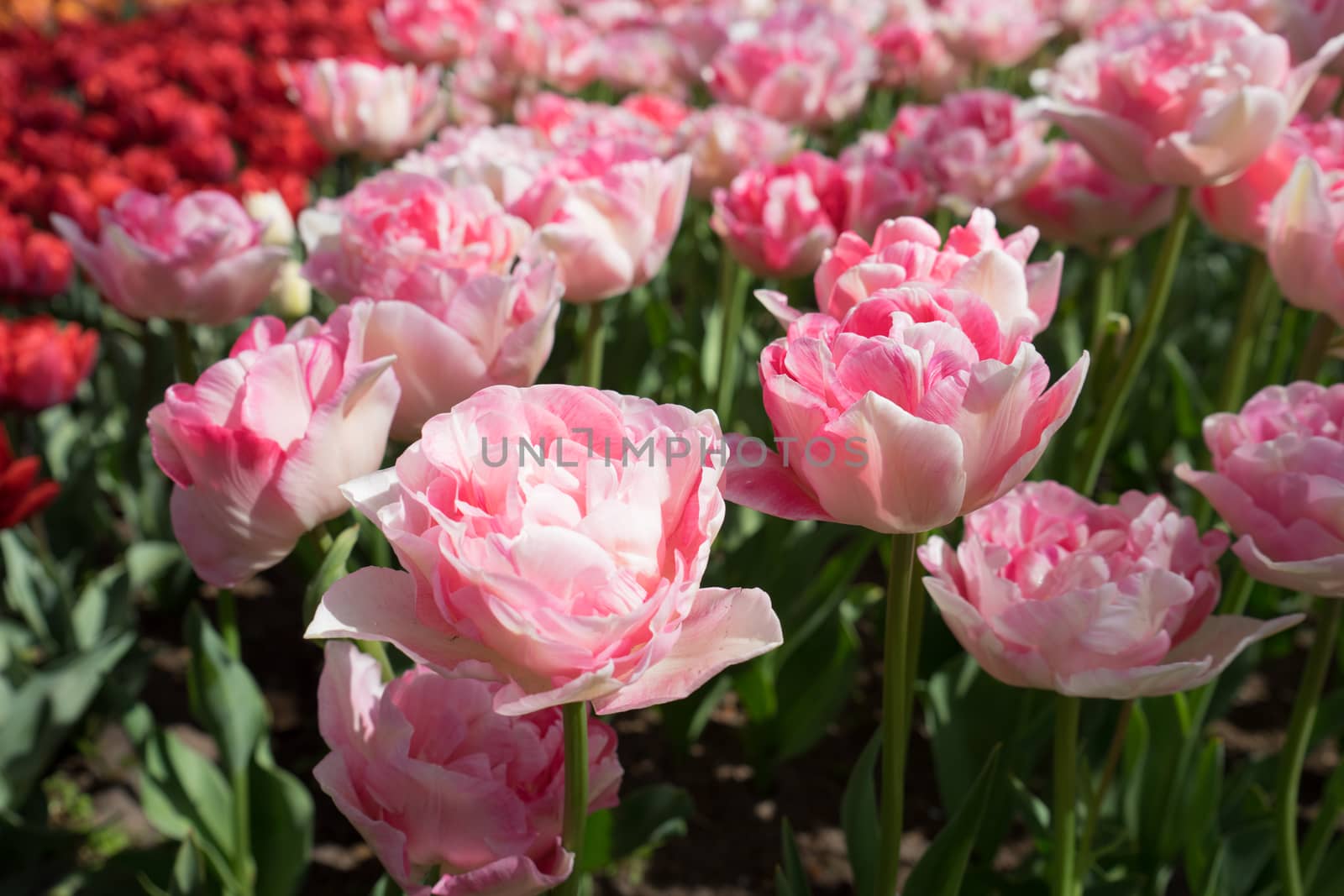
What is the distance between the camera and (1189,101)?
927mm

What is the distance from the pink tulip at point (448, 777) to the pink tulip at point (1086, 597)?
249 millimetres

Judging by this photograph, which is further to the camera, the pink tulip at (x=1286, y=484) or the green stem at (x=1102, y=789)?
the green stem at (x=1102, y=789)

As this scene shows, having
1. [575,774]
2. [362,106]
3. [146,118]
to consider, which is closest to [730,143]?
[362,106]

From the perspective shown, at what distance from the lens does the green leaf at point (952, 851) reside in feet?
2.44

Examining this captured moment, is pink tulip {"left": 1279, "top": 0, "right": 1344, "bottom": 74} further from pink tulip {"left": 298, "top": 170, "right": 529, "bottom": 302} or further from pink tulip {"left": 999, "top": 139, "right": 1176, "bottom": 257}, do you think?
pink tulip {"left": 298, "top": 170, "right": 529, "bottom": 302}

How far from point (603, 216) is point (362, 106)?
0.86m

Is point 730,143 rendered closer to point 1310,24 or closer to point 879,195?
point 879,195

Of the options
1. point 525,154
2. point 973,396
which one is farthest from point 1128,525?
point 525,154

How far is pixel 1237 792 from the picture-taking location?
114cm

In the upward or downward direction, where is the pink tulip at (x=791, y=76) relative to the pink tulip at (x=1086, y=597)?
downward

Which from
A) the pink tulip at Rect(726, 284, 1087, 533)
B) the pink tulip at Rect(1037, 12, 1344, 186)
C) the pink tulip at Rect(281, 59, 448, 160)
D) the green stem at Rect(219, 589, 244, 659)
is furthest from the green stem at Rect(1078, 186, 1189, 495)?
the pink tulip at Rect(281, 59, 448, 160)

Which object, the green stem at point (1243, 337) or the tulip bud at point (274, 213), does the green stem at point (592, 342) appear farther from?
the green stem at point (1243, 337)

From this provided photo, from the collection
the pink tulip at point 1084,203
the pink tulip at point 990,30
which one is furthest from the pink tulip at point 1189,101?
the pink tulip at point 990,30

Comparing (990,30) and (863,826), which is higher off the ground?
(990,30)
